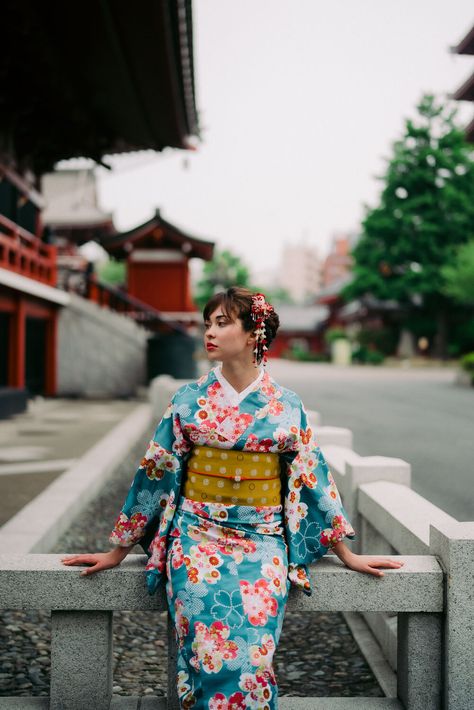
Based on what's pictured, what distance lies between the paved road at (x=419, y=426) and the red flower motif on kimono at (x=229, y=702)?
3.70m

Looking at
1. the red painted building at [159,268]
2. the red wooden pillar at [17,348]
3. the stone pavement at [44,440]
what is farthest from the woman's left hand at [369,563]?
the red painted building at [159,268]

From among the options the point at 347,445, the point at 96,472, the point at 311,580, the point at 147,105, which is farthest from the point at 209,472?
the point at 147,105

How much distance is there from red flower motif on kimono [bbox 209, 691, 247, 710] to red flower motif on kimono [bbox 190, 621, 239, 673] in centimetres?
7

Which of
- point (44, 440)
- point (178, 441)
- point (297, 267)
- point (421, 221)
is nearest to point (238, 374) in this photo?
point (178, 441)

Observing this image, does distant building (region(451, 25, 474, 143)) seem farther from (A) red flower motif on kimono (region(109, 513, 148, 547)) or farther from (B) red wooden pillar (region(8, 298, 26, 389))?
(A) red flower motif on kimono (region(109, 513, 148, 547))

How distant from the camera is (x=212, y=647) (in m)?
2.07

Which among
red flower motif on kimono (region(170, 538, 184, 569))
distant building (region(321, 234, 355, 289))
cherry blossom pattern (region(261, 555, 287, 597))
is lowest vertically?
cherry blossom pattern (region(261, 555, 287, 597))

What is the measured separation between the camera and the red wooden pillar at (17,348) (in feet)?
42.6

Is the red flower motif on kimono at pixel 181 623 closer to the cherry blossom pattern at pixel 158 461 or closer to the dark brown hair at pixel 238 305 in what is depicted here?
the cherry blossom pattern at pixel 158 461

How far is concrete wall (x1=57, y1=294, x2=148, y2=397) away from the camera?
16.5 meters

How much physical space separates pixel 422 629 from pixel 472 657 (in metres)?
0.17

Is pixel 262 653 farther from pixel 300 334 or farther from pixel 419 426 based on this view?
pixel 300 334

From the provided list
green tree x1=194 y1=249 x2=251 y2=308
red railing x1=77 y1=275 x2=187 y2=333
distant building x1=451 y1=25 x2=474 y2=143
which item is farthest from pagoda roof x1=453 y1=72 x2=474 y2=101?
green tree x1=194 y1=249 x2=251 y2=308

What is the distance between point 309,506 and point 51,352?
14.6 meters
